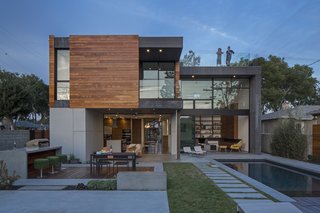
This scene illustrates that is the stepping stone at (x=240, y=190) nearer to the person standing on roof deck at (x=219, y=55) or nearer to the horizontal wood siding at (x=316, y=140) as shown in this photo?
the horizontal wood siding at (x=316, y=140)

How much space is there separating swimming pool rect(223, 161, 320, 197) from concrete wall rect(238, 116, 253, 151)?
4780 millimetres

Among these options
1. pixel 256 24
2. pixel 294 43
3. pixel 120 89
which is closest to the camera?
pixel 120 89

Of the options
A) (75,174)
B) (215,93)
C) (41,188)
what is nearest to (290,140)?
(215,93)

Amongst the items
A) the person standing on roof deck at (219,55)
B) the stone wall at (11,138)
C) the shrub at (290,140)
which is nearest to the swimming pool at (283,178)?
the shrub at (290,140)

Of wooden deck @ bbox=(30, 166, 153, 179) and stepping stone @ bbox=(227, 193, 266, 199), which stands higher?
stepping stone @ bbox=(227, 193, 266, 199)

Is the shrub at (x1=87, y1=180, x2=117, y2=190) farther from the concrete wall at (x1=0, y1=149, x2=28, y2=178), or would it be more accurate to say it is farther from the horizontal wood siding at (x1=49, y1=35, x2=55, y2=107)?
the horizontal wood siding at (x1=49, y1=35, x2=55, y2=107)

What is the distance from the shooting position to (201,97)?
67.0 feet

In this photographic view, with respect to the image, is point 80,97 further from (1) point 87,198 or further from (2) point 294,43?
(2) point 294,43

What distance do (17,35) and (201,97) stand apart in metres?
19.3

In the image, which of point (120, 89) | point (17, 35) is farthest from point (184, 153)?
point (17, 35)

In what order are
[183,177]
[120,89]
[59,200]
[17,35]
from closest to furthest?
[59,200] < [183,177] < [120,89] < [17,35]

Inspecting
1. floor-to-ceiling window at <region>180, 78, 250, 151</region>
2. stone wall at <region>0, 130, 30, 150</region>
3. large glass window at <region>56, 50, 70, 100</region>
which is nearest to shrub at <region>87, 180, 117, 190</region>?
large glass window at <region>56, 50, 70, 100</region>

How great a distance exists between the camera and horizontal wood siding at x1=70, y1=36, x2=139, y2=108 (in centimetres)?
1466

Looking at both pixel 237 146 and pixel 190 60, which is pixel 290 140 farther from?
pixel 190 60
